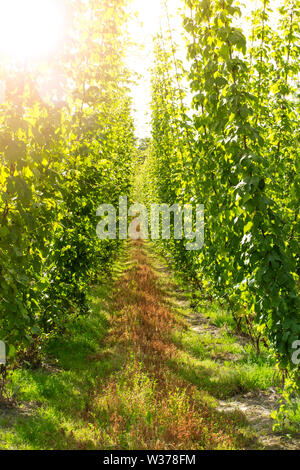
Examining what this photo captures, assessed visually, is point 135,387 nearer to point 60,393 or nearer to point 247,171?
point 60,393

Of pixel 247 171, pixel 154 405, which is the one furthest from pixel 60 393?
pixel 247 171

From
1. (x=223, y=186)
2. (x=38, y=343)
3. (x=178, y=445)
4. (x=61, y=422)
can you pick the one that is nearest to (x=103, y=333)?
(x=38, y=343)

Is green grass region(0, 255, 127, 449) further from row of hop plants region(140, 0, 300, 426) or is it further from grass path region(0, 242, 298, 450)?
row of hop plants region(140, 0, 300, 426)

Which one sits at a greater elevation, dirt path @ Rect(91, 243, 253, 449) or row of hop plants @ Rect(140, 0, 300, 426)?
row of hop plants @ Rect(140, 0, 300, 426)

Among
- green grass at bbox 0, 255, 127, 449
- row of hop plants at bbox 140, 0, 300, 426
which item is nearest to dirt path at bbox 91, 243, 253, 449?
green grass at bbox 0, 255, 127, 449

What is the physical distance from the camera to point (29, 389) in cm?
474

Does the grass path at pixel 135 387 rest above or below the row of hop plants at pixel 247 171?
below

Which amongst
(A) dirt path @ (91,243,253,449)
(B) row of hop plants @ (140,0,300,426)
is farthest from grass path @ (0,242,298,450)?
(B) row of hop plants @ (140,0,300,426)

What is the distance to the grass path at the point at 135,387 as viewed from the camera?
3.77 metres

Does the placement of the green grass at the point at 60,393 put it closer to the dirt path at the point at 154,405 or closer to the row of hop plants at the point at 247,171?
the dirt path at the point at 154,405

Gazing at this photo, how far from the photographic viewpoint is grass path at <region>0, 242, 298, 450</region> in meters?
3.77

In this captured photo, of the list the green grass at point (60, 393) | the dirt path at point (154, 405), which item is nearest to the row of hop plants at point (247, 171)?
the dirt path at point (154, 405)

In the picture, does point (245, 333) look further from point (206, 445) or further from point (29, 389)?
point (29, 389)

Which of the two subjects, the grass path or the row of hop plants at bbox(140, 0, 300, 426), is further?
the grass path
